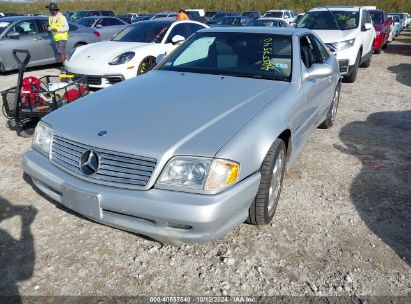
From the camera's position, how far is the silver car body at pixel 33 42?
9262mm

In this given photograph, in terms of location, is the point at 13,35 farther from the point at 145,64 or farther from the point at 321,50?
the point at 321,50

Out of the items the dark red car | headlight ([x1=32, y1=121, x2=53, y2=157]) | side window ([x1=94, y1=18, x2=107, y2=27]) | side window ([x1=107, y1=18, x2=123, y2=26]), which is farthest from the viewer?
side window ([x1=107, y1=18, x2=123, y2=26])

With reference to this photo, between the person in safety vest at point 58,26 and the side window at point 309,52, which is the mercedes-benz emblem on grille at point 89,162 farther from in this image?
the person in safety vest at point 58,26

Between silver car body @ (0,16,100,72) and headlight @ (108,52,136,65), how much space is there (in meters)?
4.14

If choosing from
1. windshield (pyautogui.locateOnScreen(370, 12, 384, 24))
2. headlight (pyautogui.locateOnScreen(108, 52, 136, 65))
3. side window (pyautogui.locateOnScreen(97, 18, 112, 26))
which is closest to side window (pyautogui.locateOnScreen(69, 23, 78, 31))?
side window (pyautogui.locateOnScreen(97, 18, 112, 26))

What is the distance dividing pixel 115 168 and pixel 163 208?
0.43 m

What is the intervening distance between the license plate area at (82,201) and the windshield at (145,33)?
575 cm

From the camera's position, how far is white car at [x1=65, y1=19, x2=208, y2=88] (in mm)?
6766

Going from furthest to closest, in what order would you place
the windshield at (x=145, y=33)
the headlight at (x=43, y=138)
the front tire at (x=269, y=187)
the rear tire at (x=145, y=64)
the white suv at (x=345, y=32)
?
the white suv at (x=345, y=32) < the windshield at (x=145, y=33) < the rear tire at (x=145, y=64) < the headlight at (x=43, y=138) < the front tire at (x=269, y=187)

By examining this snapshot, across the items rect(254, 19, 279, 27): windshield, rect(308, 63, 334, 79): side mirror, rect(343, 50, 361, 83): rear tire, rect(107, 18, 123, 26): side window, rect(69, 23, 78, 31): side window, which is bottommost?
rect(343, 50, 361, 83): rear tire

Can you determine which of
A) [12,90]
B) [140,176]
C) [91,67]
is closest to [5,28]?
[91,67]

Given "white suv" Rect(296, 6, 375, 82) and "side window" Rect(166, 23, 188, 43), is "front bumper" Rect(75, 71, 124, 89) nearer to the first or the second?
"side window" Rect(166, 23, 188, 43)

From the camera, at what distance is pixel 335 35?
27.2 ft

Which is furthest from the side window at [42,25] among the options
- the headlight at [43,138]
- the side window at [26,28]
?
the headlight at [43,138]
